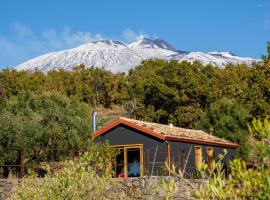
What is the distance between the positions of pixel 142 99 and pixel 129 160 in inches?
991

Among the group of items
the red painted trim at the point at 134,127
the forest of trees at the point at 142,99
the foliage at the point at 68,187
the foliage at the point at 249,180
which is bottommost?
the foliage at the point at 68,187

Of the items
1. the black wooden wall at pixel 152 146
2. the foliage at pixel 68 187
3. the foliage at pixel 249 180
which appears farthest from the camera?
the black wooden wall at pixel 152 146

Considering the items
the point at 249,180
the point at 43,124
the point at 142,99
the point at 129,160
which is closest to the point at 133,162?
the point at 129,160

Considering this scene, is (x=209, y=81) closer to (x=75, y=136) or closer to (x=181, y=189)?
(x=75, y=136)

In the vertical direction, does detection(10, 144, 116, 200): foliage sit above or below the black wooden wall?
below

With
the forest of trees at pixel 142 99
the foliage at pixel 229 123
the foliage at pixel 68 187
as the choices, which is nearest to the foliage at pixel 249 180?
the foliage at pixel 68 187

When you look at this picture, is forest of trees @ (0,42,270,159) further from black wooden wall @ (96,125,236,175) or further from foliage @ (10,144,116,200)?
foliage @ (10,144,116,200)

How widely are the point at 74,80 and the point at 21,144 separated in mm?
40671

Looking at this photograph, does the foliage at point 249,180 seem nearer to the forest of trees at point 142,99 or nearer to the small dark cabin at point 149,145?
the small dark cabin at point 149,145

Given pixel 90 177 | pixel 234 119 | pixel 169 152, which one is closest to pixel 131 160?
pixel 169 152

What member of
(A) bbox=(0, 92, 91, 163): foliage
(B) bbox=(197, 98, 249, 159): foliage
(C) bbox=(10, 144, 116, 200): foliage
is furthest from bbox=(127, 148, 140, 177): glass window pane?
(C) bbox=(10, 144, 116, 200): foliage

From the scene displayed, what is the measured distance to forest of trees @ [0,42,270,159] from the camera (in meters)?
29.6

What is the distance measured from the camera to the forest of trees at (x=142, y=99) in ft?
97.0

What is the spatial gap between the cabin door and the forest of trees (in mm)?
2564
